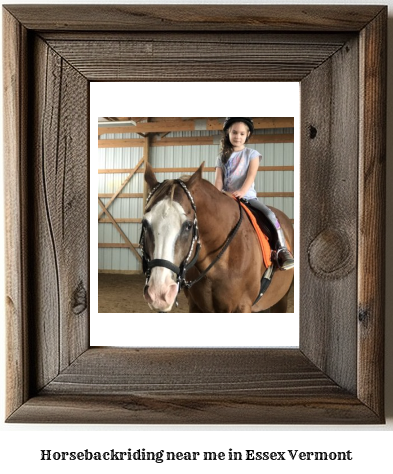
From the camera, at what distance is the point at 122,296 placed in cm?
60

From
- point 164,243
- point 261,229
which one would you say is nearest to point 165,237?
point 164,243

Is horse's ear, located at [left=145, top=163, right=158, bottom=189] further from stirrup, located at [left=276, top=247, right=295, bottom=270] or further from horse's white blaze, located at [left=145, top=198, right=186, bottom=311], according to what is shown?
stirrup, located at [left=276, top=247, right=295, bottom=270]

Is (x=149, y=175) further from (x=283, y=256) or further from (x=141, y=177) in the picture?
(x=283, y=256)

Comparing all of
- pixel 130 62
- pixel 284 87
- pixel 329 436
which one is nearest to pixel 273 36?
pixel 284 87

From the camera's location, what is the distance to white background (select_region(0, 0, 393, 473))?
23.9 inches

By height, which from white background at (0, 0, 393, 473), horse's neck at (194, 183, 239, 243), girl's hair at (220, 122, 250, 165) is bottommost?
white background at (0, 0, 393, 473)

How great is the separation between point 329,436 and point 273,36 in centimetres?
54

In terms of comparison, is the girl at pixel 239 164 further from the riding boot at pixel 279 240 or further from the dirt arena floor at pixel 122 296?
the dirt arena floor at pixel 122 296

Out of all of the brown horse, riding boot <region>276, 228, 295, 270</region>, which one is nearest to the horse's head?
the brown horse

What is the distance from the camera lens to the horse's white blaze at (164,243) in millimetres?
590

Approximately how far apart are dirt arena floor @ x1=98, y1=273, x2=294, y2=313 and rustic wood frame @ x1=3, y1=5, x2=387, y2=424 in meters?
0.02

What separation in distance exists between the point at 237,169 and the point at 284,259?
0.14m

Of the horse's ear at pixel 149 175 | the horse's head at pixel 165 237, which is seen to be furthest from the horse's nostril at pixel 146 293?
the horse's ear at pixel 149 175

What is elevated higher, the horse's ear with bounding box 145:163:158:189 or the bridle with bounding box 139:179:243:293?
the horse's ear with bounding box 145:163:158:189
